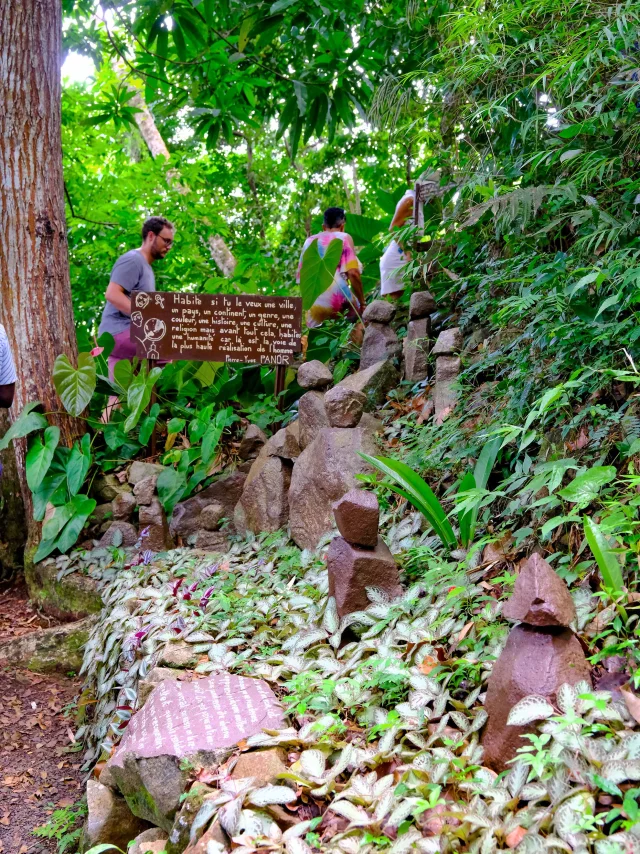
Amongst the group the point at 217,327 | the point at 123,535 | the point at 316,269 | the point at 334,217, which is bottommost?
the point at 123,535

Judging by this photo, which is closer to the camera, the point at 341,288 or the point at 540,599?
the point at 540,599

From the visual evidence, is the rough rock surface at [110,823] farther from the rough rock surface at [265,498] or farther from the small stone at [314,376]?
the small stone at [314,376]

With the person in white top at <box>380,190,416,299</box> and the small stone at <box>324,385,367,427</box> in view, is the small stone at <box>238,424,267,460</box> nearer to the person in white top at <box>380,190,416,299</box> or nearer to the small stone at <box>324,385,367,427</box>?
the small stone at <box>324,385,367,427</box>

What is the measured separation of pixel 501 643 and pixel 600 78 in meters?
2.31

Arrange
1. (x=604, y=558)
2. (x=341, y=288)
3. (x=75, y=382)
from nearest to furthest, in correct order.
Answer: (x=604, y=558) < (x=75, y=382) < (x=341, y=288)

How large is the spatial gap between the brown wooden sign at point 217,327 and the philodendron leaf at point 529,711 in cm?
383

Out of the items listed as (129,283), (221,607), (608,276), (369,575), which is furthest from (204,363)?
(608,276)

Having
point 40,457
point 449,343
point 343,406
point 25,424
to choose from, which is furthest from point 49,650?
point 449,343

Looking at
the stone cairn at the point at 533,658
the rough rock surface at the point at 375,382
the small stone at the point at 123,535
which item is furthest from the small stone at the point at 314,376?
the stone cairn at the point at 533,658

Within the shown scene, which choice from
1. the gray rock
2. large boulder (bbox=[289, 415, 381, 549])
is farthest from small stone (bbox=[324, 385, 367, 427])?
the gray rock

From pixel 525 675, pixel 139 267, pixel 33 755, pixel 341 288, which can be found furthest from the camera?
pixel 341 288

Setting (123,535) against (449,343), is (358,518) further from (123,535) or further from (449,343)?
(123,535)

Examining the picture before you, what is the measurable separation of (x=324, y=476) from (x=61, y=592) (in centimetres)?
210

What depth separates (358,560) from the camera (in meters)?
2.75
